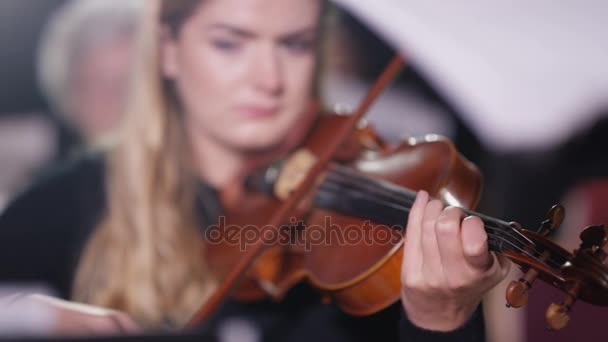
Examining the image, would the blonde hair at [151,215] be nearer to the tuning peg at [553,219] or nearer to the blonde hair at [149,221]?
the blonde hair at [149,221]

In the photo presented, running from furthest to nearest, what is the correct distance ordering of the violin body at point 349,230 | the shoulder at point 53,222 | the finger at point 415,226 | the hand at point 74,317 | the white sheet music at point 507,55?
the white sheet music at point 507,55
the shoulder at point 53,222
the hand at point 74,317
the violin body at point 349,230
the finger at point 415,226

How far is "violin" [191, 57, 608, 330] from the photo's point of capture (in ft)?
2.40

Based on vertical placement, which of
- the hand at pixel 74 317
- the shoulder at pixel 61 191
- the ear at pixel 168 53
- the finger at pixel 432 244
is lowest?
the hand at pixel 74 317

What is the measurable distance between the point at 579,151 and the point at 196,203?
978 mm

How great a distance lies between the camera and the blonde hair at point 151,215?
1283 mm

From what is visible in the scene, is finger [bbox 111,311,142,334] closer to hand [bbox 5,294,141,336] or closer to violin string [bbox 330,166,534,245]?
hand [bbox 5,294,141,336]

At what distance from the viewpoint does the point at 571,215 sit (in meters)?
1.69

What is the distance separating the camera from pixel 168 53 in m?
1.34

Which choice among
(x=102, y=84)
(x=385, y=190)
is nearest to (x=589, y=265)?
A: (x=385, y=190)

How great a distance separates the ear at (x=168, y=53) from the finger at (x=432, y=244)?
736 mm

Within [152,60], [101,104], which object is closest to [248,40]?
[152,60]

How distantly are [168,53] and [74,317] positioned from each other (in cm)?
53

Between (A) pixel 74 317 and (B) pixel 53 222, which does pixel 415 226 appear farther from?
(B) pixel 53 222

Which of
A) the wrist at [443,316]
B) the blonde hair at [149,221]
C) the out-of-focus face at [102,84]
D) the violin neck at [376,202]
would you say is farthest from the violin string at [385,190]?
the out-of-focus face at [102,84]
